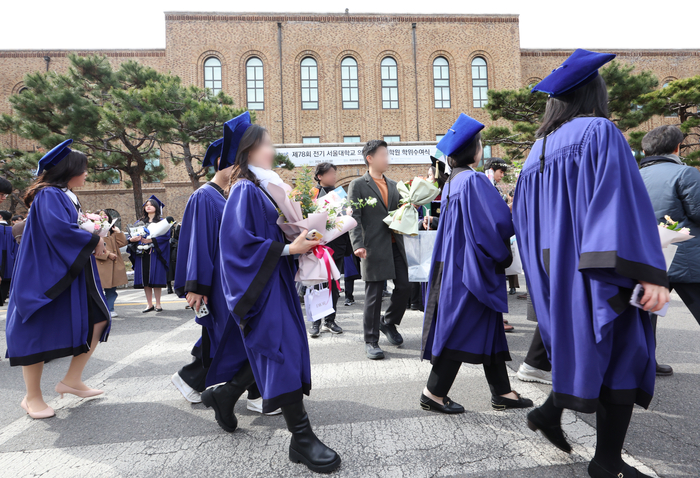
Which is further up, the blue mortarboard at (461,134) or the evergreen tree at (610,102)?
the evergreen tree at (610,102)

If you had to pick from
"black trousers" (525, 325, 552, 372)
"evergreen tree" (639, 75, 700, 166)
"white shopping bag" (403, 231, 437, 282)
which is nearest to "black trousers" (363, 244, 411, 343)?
"white shopping bag" (403, 231, 437, 282)

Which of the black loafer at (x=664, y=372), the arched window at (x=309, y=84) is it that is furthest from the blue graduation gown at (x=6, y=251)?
the arched window at (x=309, y=84)

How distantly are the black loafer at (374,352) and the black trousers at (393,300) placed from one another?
0.05 m

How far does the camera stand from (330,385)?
12.3ft

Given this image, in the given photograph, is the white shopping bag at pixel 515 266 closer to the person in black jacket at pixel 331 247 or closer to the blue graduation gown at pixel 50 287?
the person in black jacket at pixel 331 247

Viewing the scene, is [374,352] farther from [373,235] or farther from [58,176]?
[58,176]

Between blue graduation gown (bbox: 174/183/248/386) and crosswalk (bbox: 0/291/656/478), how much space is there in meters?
0.48

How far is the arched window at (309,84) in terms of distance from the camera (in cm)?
2778

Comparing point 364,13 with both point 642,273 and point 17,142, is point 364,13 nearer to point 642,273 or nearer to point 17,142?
point 17,142

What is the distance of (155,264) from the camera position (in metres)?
7.95

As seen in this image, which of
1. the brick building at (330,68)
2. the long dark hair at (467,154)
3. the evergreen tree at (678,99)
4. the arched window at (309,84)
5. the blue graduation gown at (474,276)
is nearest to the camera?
the blue graduation gown at (474,276)

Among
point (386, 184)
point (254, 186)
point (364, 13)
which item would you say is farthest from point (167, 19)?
point (254, 186)

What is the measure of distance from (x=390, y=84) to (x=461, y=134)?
88.1 feet

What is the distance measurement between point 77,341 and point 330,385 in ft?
6.65
